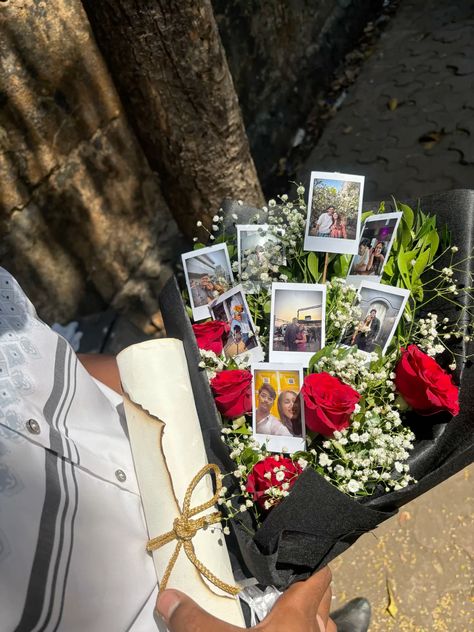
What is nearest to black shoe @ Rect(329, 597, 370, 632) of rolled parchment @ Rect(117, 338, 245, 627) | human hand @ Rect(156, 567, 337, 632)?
human hand @ Rect(156, 567, 337, 632)

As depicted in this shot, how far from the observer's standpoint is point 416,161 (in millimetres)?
4109

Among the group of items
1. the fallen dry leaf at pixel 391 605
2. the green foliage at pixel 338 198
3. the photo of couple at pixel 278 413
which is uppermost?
the green foliage at pixel 338 198

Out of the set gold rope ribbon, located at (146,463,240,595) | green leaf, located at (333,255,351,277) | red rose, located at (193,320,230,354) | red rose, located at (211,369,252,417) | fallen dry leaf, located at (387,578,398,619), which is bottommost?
fallen dry leaf, located at (387,578,398,619)

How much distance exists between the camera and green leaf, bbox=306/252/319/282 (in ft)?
5.23

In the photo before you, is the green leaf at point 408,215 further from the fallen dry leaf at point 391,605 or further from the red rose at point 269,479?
the fallen dry leaf at point 391,605

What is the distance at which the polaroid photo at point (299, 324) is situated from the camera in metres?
1.49

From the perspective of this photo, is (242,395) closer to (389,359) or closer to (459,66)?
(389,359)

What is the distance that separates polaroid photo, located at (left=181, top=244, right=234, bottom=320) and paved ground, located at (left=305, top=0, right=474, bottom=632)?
0.82m

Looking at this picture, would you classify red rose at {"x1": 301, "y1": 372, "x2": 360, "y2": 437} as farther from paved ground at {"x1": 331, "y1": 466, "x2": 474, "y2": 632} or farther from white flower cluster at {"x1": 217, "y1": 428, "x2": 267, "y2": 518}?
paved ground at {"x1": 331, "y1": 466, "x2": 474, "y2": 632}

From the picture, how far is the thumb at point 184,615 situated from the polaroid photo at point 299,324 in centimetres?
63

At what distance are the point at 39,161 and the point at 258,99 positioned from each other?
1923 mm

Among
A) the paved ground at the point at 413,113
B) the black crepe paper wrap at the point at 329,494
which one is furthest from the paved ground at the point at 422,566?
the paved ground at the point at 413,113

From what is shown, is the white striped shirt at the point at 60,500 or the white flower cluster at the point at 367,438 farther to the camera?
the white flower cluster at the point at 367,438

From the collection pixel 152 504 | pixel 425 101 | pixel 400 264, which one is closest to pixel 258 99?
pixel 425 101
